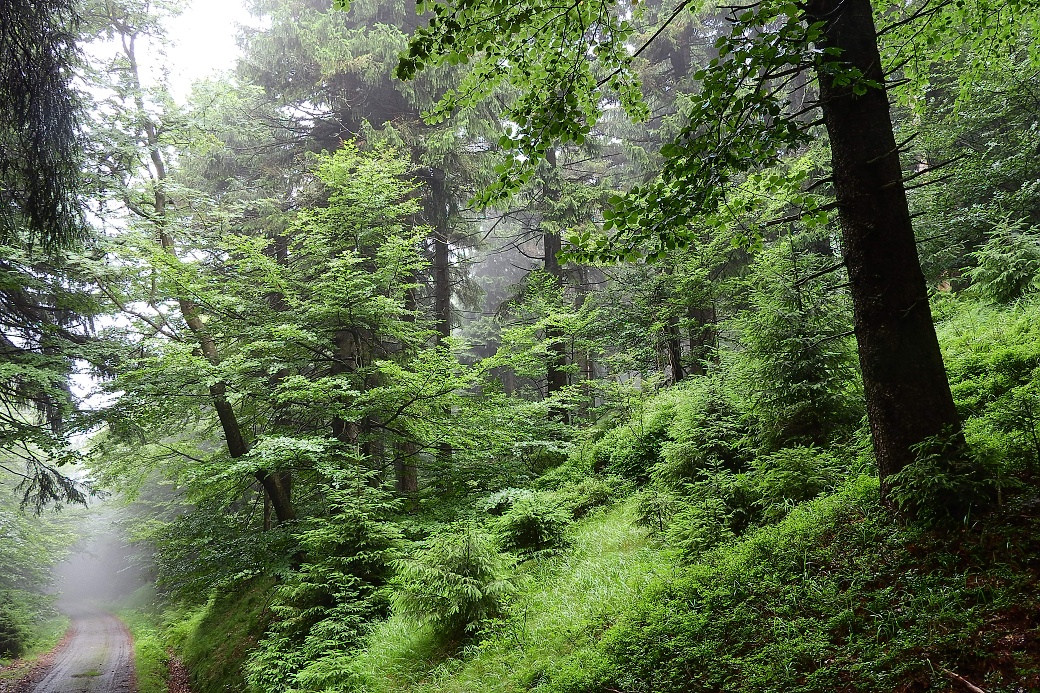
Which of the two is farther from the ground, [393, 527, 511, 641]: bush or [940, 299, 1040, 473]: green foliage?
[940, 299, 1040, 473]: green foliage

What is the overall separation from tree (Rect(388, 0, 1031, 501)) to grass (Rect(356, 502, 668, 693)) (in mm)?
2638

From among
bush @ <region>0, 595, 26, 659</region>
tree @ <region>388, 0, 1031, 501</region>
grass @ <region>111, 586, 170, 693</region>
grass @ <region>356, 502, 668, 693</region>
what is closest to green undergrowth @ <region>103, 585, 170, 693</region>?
grass @ <region>111, 586, 170, 693</region>

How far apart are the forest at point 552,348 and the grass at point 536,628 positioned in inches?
2.1

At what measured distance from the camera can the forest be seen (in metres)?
3.33

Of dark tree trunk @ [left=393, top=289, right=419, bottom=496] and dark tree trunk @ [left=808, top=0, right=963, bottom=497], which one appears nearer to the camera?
dark tree trunk @ [left=808, top=0, right=963, bottom=497]

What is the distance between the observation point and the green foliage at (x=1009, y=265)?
22.8ft

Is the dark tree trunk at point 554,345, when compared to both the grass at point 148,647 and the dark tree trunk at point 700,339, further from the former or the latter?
the grass at point 148,647

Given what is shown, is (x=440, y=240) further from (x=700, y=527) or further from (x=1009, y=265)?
(x=1009, y=265)

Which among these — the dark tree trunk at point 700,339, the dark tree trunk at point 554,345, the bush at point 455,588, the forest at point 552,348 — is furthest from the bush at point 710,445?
the dark tree trunk at point 554,345

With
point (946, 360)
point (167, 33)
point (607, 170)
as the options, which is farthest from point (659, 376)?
point (607, 170)

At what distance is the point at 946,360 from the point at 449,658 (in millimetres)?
6363

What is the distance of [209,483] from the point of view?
28.1 feet

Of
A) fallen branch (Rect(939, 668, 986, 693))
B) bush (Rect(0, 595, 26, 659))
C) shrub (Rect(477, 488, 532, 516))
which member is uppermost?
shrub (Rect(477, 488, 532, 516))

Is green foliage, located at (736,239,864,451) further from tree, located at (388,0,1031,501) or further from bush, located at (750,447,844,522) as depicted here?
tree, located at (388,0,1031,501)
